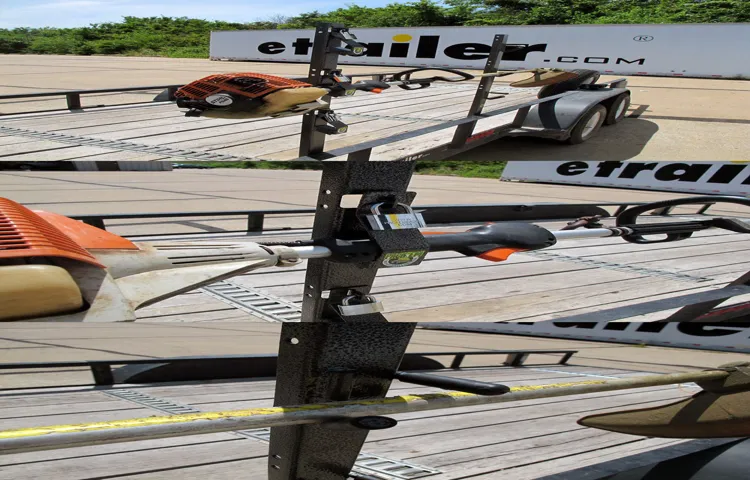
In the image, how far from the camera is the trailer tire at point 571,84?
3662mm

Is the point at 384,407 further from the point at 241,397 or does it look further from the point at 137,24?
the point at 137,24

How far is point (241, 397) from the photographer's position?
1189 millimetres

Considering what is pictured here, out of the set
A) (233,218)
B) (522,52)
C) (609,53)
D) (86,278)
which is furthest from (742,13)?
(86,278)

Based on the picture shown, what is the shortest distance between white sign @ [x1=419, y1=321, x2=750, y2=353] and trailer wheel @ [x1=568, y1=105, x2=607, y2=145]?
2.40 metres

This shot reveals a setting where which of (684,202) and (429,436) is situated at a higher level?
(684,202)

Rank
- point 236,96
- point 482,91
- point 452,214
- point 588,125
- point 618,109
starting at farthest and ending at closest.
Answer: point 618,109
point 588,125
point 482,91
point 236,96
point 452,214

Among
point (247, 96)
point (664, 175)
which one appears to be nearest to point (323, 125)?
point (247, 96)

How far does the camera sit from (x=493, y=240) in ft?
3.56

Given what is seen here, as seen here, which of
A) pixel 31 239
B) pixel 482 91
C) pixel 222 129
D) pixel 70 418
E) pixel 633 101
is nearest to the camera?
pixel 31 239

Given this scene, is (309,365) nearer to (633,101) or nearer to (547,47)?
(547,47)

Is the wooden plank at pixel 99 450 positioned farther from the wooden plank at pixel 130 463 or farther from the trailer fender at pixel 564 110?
the trailer fender at pixel 564 110

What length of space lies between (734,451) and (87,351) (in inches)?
60.5

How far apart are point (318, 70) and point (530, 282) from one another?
1593 millimetres

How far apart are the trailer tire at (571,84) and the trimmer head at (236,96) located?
1.73 meters
